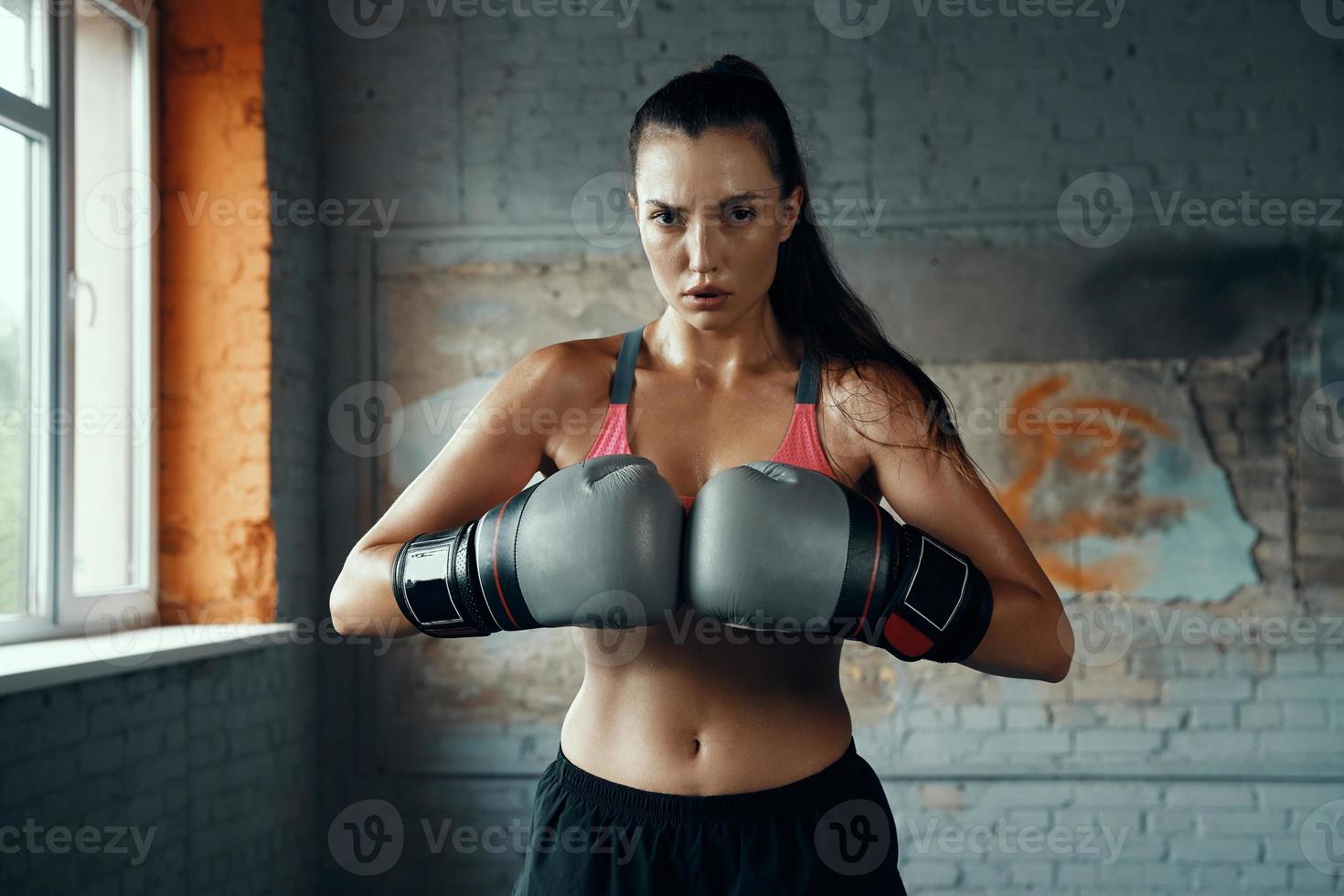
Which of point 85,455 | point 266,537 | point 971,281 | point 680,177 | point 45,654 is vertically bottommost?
point 45,654

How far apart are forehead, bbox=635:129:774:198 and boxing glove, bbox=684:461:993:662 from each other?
38cm

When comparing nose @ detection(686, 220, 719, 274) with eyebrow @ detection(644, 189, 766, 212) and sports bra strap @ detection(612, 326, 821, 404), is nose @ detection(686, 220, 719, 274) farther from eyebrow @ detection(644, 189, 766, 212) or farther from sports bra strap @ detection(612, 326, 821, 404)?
sports bra strap @ detection(612, 326, 821, 404)

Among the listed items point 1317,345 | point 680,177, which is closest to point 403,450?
point 680,177

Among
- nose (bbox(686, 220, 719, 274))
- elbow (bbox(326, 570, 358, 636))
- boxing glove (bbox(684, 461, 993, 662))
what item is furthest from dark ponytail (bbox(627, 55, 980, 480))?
elbow (bbox(326, 570, 358, 636))

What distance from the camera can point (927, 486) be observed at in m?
1.50

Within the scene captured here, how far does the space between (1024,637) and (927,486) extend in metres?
0.22

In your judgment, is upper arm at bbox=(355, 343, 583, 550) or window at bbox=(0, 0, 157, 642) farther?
window at bbox=(0, 0, 157, 642)

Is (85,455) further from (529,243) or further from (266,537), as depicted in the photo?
(529,243)

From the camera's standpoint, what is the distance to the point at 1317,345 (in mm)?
3496

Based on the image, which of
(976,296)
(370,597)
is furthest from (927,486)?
(976,296)

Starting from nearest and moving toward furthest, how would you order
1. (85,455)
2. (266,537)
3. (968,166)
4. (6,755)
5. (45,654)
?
(6,755)
(45,654)
(85,455)
(266,537)
(968,166)

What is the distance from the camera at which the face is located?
57.9 inches

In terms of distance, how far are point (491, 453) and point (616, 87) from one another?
2.43 metres

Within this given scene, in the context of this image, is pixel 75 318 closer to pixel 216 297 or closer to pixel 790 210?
pixel 216 297
